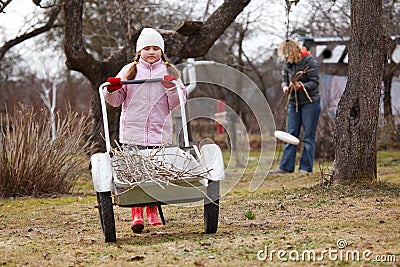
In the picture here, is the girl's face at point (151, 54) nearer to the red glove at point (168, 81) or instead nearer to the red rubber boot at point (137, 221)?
the red glove at point (168, 81)

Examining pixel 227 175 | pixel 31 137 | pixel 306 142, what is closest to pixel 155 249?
pixel 227 175

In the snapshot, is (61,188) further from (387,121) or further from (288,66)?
(387,121)

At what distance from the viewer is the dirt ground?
12.8 feet

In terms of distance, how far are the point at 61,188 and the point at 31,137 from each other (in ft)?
2.86

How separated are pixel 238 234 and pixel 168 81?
1333 mm

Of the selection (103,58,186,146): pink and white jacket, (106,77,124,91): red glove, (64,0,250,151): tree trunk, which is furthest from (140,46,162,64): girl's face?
(64,0,250,151): tree trunk

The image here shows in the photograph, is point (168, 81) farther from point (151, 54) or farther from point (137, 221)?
point (137, 221)

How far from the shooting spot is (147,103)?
18.0ft

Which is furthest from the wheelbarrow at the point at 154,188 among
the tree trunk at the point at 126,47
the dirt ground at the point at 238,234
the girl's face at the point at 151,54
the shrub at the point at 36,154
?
the tree trunk at the point at 126,47

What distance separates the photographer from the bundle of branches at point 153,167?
4.50m

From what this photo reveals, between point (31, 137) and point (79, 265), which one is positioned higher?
point (31, 137)

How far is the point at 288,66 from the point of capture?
9336 millimetres

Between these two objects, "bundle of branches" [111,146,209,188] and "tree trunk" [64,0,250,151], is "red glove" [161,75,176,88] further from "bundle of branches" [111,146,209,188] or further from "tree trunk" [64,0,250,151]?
"tree trunk" [64,0,250,151]

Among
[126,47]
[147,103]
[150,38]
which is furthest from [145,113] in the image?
[126,47]
